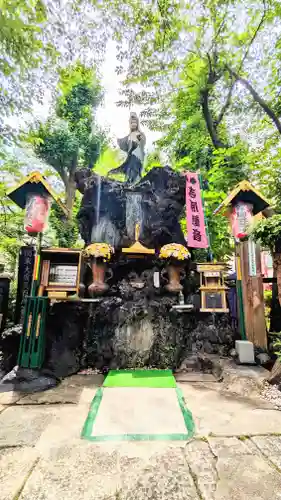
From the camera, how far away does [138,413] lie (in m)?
3.60

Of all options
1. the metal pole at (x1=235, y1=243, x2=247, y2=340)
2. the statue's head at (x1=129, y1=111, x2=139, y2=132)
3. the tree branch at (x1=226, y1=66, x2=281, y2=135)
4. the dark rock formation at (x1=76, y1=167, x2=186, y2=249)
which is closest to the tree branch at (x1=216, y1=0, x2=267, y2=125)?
the tree branch at (x1=226, y1=66, x2=281, y2=135)

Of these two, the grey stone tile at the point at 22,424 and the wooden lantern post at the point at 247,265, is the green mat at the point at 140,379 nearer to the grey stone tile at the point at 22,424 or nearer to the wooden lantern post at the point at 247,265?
the grey stone tile at the point at 22,424

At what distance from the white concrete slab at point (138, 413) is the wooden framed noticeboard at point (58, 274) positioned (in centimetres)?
237

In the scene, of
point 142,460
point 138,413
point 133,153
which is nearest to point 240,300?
point 138,413

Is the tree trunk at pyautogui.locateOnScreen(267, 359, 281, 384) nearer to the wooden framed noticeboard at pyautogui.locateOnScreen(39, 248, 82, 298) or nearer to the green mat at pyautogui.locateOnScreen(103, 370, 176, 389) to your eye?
the green mat at pyautogui.locateOnScreen(103, 370, 176, 389)

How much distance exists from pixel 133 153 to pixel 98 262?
486 centimetres

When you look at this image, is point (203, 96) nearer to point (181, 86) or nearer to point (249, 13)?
point (181, 86)

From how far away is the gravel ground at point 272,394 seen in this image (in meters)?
3.98

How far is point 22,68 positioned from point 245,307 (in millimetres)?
7650

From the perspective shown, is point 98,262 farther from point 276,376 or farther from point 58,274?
point 276,376

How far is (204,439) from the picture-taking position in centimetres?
293

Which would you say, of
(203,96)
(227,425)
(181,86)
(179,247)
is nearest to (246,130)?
(203,96)

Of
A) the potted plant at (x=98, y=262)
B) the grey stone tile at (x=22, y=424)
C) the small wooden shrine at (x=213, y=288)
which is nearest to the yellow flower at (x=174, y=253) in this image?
the small wooden shrine at (x=213, y=288)

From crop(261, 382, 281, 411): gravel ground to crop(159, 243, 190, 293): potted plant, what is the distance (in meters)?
2.69
